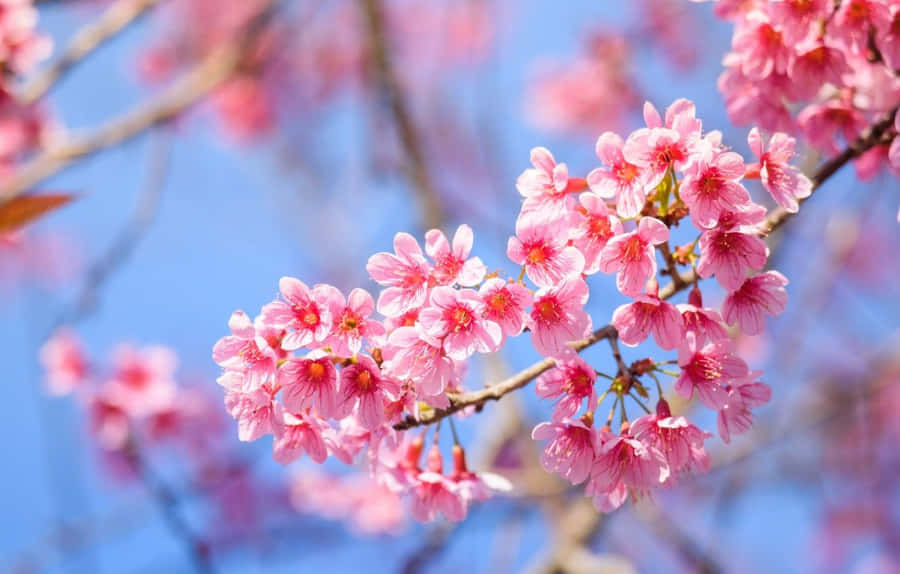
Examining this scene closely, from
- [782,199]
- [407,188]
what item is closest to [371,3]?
[407,188]

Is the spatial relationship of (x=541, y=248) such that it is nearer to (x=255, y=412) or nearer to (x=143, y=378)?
(x=255, y=412)

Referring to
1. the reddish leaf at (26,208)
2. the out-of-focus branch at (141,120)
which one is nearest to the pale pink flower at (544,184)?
the reddish leaf at (26,208)

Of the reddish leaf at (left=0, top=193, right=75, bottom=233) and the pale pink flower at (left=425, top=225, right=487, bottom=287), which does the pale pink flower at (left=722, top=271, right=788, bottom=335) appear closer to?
the pale pink flower at (left=425, top=225, right=487, bottom=287)

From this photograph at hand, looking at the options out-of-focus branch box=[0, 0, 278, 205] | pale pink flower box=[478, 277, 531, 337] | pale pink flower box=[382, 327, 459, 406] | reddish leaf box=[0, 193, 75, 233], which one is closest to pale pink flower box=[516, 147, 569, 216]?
pale pink flower box=[478, 277, 531, 337]

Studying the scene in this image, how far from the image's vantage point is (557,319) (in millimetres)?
993

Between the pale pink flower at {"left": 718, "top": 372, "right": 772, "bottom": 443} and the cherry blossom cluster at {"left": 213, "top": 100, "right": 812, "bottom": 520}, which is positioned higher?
the cherry blossom cluster at {"left": 213, "top": 100, "right": 812, "bottom": 520}

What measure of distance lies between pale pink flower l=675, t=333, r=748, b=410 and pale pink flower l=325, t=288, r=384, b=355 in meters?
0.43

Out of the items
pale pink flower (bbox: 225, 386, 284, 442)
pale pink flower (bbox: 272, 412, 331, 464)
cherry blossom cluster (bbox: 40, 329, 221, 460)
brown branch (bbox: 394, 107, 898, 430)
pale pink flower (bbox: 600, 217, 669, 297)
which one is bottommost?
brown branch (bbox: 394, 107, 898, 430)

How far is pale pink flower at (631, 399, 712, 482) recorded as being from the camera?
→ 1055mm

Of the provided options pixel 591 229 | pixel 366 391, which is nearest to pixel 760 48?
pixel 591 229

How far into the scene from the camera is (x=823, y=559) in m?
5.98

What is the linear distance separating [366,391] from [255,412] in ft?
0.52

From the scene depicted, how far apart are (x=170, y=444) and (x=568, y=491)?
173cm

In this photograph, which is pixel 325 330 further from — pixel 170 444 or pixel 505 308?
pixel 170 444
